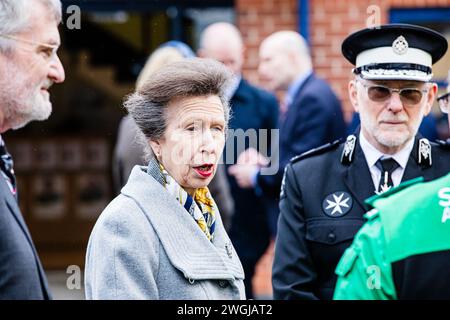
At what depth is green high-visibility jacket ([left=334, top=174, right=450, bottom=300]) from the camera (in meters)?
2.35

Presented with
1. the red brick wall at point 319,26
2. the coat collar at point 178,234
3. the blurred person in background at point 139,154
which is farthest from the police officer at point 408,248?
the red brick wall at point 319,26

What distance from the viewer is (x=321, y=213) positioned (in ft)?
12.2

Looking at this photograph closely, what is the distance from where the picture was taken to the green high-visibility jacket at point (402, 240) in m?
2.35

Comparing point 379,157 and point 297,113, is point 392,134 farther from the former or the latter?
point 297,113

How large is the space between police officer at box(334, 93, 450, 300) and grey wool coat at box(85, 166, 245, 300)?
0.75 meters

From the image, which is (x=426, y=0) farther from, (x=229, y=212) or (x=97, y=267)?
(x=97, y=267)

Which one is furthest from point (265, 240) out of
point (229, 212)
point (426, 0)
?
point (426, 0)

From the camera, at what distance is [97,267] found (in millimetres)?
3000

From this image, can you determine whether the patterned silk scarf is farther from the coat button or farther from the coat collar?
the coat button

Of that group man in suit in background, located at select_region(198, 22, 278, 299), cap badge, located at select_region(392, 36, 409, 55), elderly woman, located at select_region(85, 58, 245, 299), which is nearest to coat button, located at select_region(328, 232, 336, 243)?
elderly woman, located at select_region(85, 58, 245, 299)

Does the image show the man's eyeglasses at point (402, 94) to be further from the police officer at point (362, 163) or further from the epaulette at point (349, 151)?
the epaulette at point (349, 151)

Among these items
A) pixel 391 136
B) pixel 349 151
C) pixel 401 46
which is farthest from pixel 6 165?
pixel 401 46

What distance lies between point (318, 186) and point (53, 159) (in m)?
6.94

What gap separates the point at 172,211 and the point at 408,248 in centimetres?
99
